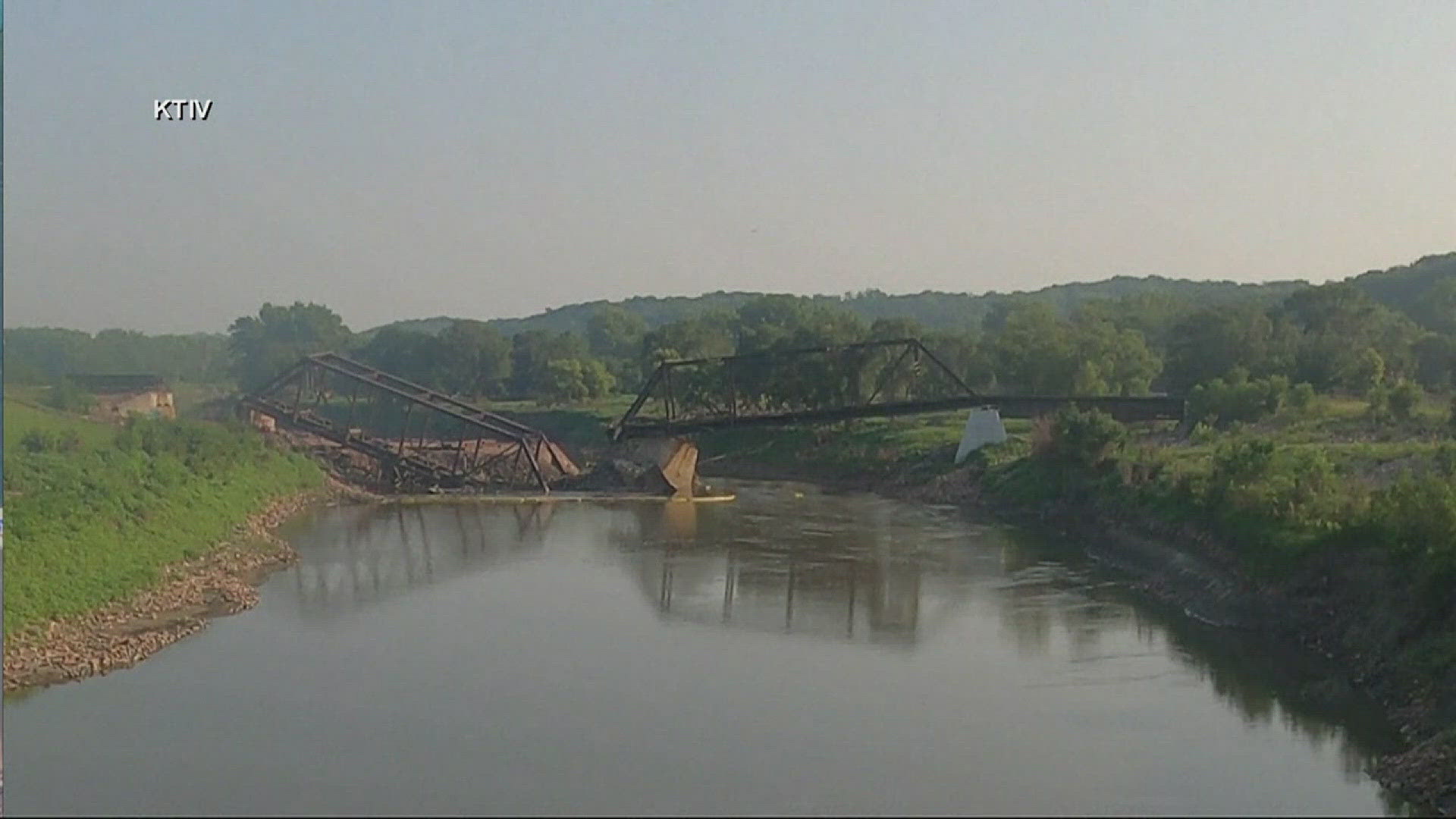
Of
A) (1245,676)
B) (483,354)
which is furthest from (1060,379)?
(483,354)

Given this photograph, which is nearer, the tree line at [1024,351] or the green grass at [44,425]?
the green grass at [44,425]

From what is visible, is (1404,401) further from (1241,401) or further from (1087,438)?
(1087,438)

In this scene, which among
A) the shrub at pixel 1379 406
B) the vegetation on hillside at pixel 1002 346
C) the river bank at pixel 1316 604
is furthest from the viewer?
the vegetation on hillside at pixel 1002 346

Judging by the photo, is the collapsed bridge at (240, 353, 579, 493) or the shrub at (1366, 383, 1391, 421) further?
the collapsed bridge at (240, 353, 579, 493)

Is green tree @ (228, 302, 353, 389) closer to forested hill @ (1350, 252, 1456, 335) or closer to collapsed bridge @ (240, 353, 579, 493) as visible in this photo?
collapsed bridge @ (240, 353, 579, 493)

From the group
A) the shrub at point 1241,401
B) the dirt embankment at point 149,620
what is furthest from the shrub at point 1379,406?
the dirt embankment at point 149,620

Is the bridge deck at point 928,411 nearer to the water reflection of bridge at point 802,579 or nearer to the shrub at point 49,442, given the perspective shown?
the water reflection of bridge at point 802,579

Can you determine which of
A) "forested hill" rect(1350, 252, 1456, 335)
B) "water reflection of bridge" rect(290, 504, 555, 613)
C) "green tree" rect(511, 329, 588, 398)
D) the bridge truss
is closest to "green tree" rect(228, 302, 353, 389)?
"green tree" rect(511, 329, 588, 398)
